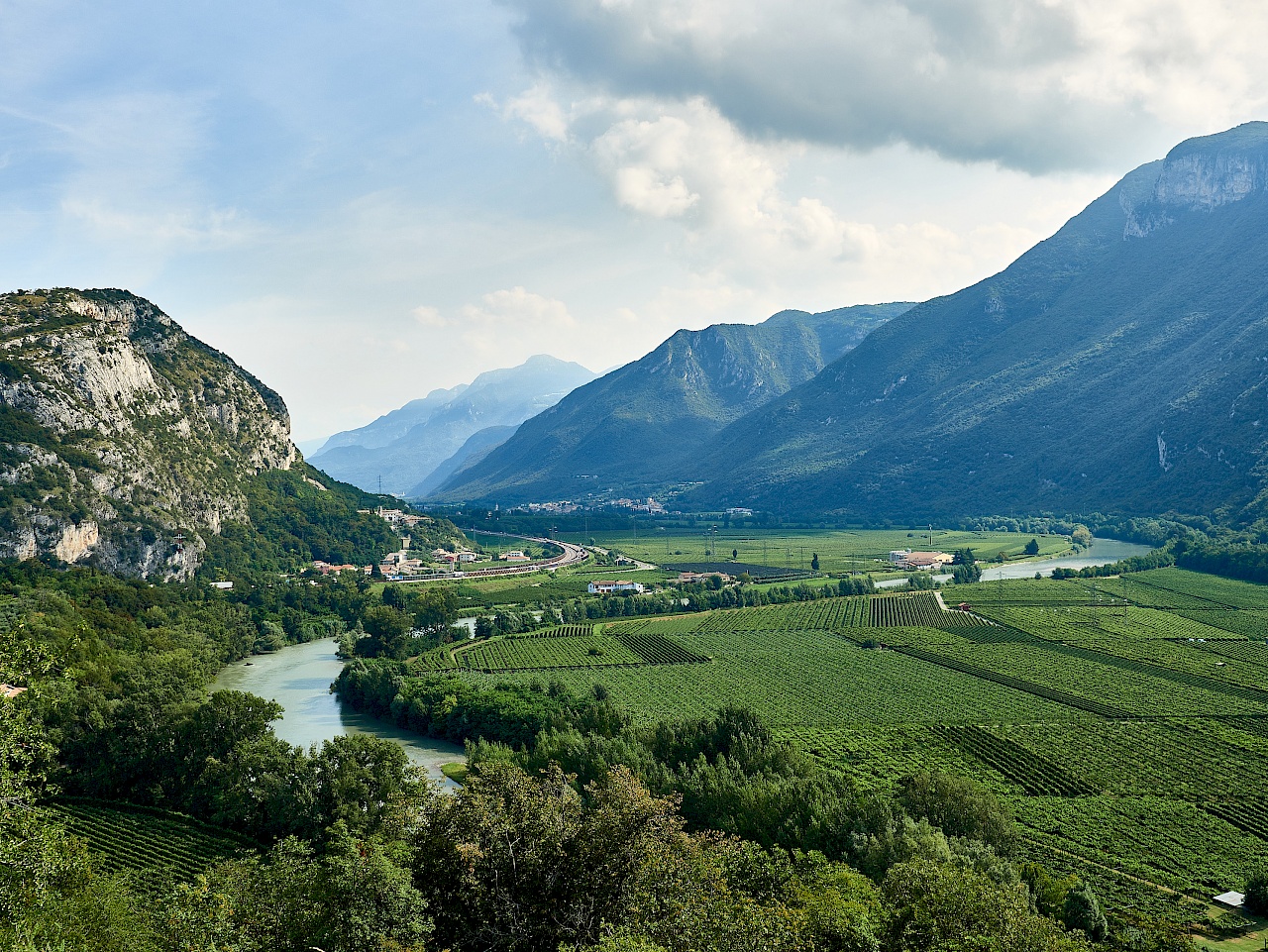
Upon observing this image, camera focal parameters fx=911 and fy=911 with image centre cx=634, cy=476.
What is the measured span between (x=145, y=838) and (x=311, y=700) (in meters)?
28.9

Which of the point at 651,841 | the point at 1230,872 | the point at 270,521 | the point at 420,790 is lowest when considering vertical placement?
the point at 1230,872

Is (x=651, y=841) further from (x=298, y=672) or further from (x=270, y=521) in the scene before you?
(x=270, y=521)

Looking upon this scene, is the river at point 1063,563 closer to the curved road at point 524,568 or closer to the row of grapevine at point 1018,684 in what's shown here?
the row of grapevine at point 1018,684

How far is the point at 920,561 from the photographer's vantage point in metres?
139

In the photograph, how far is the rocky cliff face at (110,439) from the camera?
9731 centimetres

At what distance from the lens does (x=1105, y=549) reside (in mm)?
150250

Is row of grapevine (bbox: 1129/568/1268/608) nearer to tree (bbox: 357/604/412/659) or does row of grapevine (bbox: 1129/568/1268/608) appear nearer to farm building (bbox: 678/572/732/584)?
farm building (bbox: 678/572/732/584)

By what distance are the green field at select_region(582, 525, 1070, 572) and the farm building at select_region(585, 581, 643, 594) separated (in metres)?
29.4

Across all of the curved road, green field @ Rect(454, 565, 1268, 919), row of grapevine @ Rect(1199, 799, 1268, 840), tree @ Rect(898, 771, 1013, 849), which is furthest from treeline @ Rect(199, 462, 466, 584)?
row of grapevine @ Rect(1199, 799, 1268, 840)

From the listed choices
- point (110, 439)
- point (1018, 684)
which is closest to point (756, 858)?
point (1018, 684)

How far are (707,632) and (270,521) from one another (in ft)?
242

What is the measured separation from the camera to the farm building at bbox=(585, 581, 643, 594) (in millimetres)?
117312

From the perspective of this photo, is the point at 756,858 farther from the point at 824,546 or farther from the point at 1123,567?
the point at 824,546

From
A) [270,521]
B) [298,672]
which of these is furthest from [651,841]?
[270,521]
